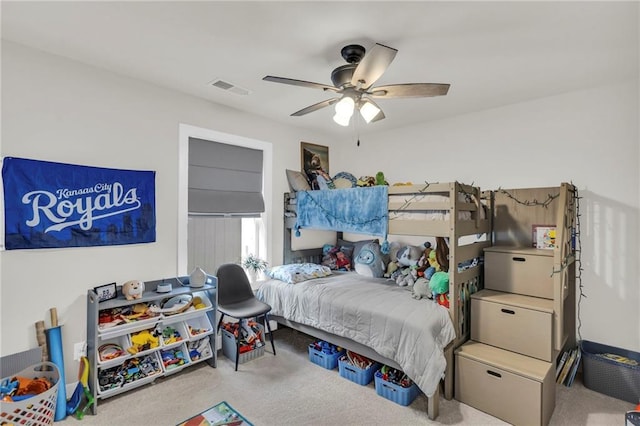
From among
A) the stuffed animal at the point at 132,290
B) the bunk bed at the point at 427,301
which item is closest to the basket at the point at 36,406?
the stuffed animal at the point at 132,290

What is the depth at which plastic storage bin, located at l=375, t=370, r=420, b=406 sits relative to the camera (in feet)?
7.89

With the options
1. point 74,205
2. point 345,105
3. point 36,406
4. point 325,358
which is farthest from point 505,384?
point 74,205

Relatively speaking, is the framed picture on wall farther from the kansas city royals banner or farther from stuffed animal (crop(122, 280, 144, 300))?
stuffed animal (crop(122, 280, 144, 300))

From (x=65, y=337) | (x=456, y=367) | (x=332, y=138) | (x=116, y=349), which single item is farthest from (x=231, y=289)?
(x=332, y=138)

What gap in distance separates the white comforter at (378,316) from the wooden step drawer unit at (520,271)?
2.20 ft

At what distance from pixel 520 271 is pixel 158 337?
3112 mm

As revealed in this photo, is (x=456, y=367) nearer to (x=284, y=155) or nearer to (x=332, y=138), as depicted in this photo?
(x=284, y=155)

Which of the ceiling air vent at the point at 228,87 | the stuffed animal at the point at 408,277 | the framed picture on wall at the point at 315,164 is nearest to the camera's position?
the ceiling air vent at the point at 228,87

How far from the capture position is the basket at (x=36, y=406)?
1.81 m

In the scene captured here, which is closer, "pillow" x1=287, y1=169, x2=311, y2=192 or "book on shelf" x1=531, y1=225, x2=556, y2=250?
"book on shelf" x1=531, y1=225, x2=556, y2=250

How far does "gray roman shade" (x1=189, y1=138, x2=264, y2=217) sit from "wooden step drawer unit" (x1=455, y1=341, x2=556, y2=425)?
100 inches

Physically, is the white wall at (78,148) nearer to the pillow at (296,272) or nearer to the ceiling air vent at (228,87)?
the ceiling air vent at (228,87)

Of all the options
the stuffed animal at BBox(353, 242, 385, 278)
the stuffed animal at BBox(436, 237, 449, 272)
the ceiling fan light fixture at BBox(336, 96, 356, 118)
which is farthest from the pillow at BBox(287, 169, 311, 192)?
the ceiling fan light fixture at BBox(336, 96, 356, 118)

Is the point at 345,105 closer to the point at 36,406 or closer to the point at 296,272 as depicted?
the point at 296,272
